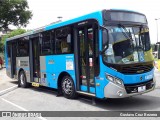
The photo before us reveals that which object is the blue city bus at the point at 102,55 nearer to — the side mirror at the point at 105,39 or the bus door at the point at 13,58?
the side mirror at the point at 105,39

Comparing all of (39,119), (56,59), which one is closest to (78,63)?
(56,59)

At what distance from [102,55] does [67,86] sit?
267cm

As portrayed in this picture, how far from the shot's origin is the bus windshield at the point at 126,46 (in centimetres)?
843

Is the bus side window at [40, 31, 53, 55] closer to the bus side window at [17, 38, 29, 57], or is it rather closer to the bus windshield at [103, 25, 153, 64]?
the bus side window at [17, 38, 29, 57]

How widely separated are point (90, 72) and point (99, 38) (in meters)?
1.28

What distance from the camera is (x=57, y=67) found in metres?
11.2

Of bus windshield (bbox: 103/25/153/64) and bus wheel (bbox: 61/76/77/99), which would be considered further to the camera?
bus wheel (bbox: 61/76/77/99)

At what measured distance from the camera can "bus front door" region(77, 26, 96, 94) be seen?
30.0ft

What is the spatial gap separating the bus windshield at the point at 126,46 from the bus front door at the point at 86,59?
2.21ft

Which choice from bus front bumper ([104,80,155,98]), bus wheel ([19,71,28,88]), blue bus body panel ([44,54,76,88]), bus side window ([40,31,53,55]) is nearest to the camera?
bus front bumper ([104,80,155,98])

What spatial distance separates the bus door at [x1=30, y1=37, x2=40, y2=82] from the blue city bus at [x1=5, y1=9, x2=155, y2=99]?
1.47 meters

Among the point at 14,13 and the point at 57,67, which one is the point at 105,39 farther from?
the point at 14,13

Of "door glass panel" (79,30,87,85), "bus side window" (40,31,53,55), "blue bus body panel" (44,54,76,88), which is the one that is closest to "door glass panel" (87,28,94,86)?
"door glass panel" (79,30,87,85)

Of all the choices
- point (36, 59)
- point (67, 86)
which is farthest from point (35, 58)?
point (67, 86)
